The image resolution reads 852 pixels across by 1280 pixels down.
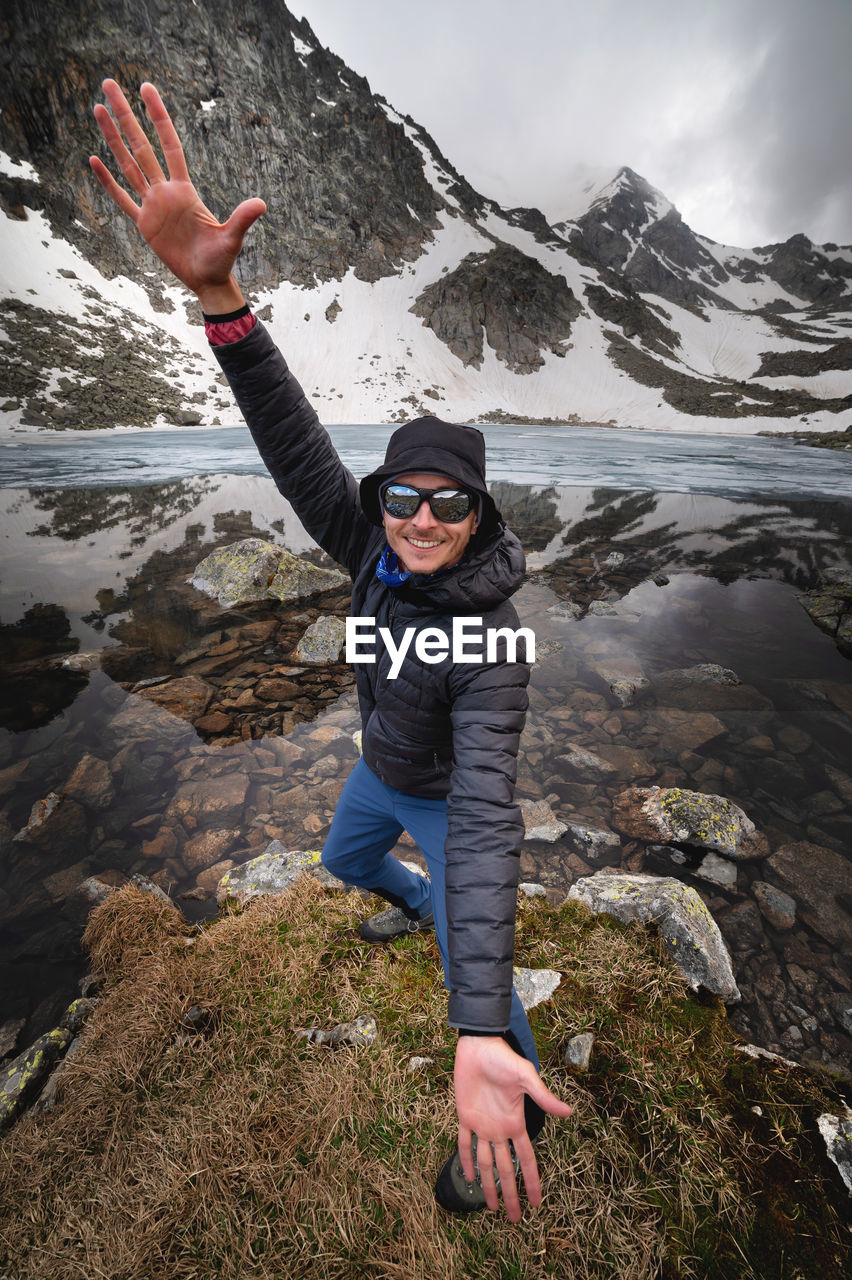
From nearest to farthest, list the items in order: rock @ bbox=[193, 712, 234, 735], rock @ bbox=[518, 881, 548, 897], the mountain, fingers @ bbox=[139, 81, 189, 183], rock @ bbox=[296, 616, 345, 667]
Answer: fingers @ bbox=[139, 81, 189, 183]
rock @ bbox=[518, 881, 548, 897]
rock @ bbox=[193, 712, 234, 735]
rock @ bbox=[296, 616, 345, 667]
the mountain

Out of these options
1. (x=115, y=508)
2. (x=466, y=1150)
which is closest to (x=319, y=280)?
(x=115, y=508)

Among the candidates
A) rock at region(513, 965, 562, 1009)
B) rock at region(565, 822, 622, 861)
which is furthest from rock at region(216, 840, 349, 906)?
rock at region(565, 822, 622, 861)

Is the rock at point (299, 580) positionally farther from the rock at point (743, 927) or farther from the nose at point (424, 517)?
the rock at point (743, 927)

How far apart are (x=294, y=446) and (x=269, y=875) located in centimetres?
330

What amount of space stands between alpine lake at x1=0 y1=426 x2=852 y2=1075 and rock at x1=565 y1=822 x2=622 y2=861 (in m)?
0.02

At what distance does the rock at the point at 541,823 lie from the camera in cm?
464

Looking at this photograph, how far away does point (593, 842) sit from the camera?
15.2 feet

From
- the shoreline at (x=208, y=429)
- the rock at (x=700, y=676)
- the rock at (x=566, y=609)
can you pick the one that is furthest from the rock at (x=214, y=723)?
the shoreline at (x=208, y=429)

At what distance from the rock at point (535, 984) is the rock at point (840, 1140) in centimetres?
122

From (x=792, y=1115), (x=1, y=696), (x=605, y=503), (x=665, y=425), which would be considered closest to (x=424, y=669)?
(x=792, y=1115)

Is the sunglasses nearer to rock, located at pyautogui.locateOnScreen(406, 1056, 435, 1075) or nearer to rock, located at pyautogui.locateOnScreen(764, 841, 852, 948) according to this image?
rock, located at pyautogui.locateOnScreen(406, 1056, 435, 1075)

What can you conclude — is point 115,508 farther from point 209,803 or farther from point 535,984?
point 535,984

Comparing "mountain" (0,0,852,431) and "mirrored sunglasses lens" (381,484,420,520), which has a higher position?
"mountain" (0,0,852,431)

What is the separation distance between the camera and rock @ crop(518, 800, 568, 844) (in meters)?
4.64
